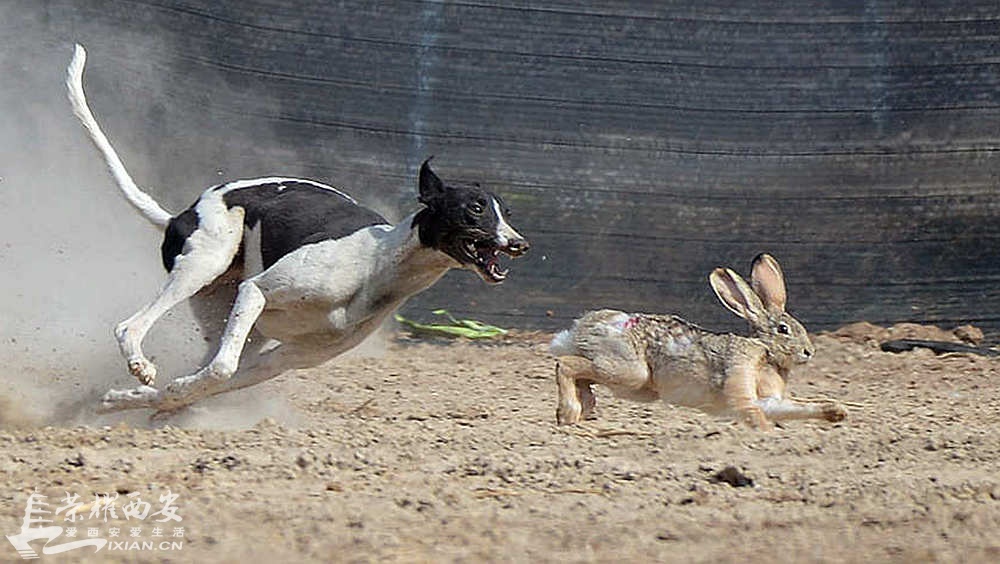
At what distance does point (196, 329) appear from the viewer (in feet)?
26.7

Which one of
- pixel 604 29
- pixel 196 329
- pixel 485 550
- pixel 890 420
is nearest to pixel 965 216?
pixel 604 29

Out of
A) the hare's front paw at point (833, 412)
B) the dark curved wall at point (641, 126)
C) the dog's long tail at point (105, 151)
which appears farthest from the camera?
the dark curved wall at point (641, 126)

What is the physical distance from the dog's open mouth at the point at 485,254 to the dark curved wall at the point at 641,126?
11.3 ft

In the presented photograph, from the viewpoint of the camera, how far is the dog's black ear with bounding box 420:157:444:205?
263 inches

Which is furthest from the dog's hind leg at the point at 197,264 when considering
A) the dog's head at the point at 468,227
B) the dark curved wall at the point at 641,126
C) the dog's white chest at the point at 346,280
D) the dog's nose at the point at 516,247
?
the dark curved wall at the point at 641,126

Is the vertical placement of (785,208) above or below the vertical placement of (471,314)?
above

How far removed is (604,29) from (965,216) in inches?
93.2

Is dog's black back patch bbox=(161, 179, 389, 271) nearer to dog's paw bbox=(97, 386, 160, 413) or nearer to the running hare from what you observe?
dog's paw bbox=(97, 386, 160, 413)

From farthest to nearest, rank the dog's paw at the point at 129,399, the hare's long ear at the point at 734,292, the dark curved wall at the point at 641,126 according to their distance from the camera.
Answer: the dark curved wall at the point at 641,126, the hare's long ear at the point at 734,292, the dog's paw at the point at 129,399

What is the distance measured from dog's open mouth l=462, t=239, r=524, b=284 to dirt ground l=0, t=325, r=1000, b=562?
23.1 inches

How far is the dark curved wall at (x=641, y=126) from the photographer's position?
9.88 m

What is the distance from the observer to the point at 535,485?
16.4 ft

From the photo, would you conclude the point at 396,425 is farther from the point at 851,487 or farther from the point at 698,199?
the point at 698,199

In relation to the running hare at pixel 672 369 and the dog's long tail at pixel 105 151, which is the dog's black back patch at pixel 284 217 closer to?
the dog's long tail at pixel 105 151
